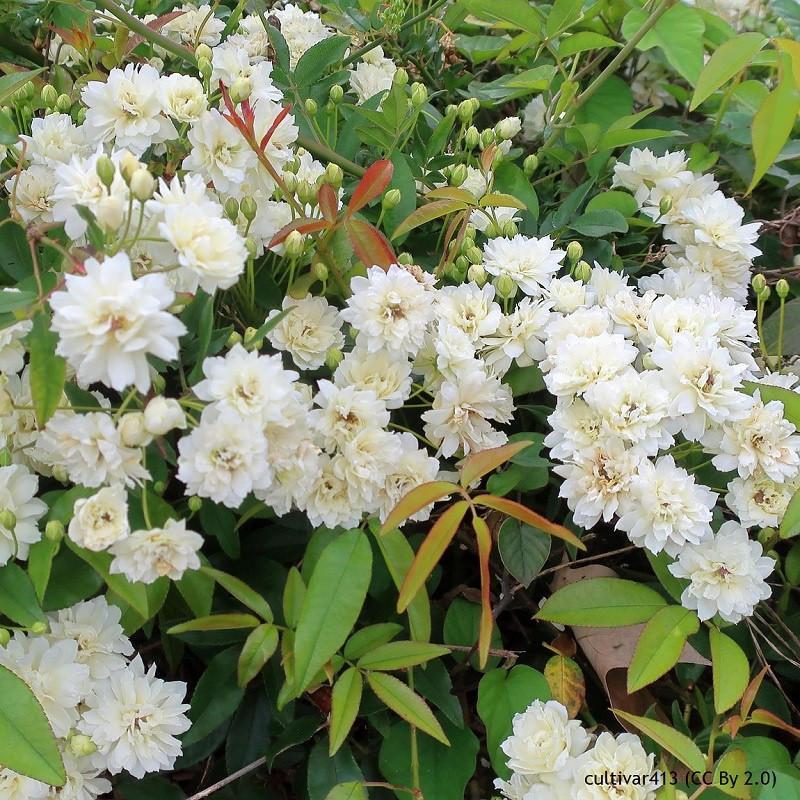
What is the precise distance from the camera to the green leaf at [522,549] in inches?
34.0

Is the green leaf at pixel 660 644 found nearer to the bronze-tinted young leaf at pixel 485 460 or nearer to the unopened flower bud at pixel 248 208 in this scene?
the bronze-tinted young leaf at pixel 485 460

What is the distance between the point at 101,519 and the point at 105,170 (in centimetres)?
31

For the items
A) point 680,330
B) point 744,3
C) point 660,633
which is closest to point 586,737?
point 660,633

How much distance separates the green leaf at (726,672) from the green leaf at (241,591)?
1.58ft

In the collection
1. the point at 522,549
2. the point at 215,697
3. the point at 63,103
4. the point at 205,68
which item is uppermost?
the point at 205,68

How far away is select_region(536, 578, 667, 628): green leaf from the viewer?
2.85ft

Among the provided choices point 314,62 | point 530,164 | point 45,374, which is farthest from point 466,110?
point 45,374

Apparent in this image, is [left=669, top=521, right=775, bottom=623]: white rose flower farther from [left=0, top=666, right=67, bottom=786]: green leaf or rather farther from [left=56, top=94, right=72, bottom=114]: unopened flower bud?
[left=56, top=94, right=72, bottom=114]: unopened flower bud

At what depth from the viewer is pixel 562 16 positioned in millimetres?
1143

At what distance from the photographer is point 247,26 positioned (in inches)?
52.6

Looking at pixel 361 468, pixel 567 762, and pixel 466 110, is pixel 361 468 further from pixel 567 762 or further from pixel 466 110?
pixel 466 110

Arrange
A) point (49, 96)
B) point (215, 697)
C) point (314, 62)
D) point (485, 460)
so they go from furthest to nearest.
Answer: point (314, 62), point (49, 96), point (215, 697), point (485, 460)

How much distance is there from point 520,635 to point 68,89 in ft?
3.36

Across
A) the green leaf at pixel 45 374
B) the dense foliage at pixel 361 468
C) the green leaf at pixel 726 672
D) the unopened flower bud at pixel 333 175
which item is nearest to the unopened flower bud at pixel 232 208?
the dense foliage at pixel 361 468
